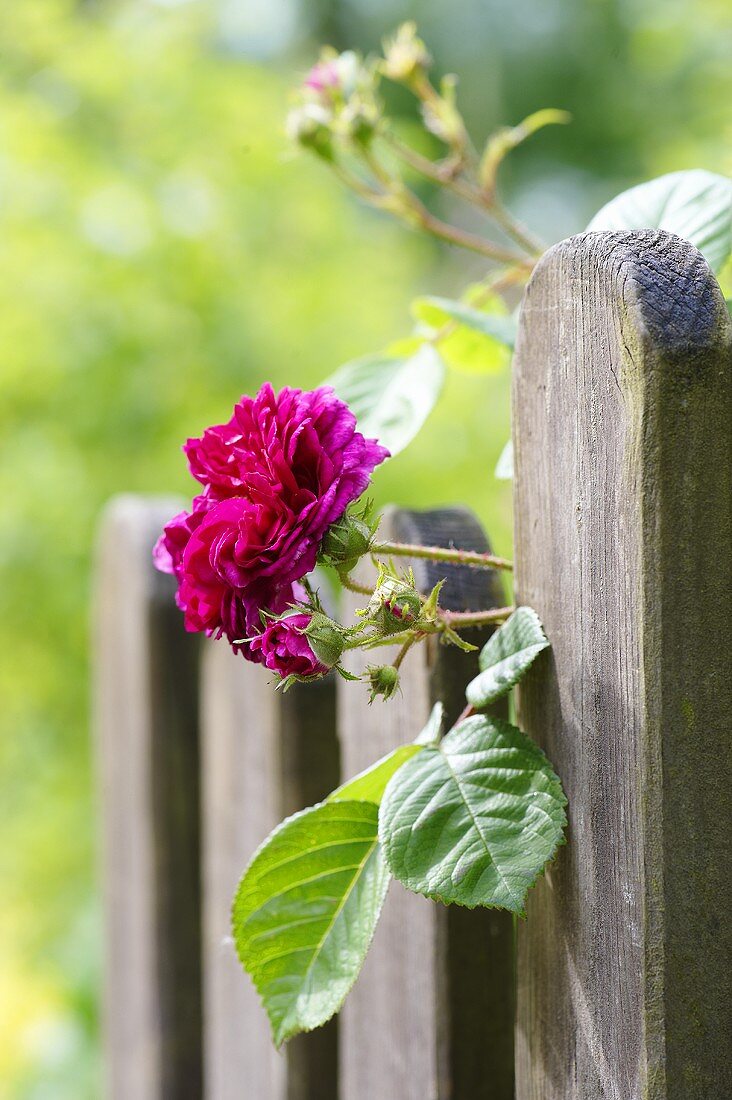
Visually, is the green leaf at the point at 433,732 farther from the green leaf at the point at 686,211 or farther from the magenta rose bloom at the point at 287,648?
the green leaf at the point at 686,211

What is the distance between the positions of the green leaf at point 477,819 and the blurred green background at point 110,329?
1.48 m

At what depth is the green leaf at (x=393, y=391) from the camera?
0.63 meters

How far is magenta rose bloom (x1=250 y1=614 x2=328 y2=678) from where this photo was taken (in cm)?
46

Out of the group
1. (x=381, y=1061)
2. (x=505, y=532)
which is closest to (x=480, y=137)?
(x=505, y=532)

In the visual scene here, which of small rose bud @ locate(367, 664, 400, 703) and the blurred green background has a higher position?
the blurred green background

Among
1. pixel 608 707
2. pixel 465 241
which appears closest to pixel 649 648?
pixel 608 707

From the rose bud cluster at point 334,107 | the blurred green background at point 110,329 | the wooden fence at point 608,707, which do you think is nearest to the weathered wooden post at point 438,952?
the wooden fence at point 608,707

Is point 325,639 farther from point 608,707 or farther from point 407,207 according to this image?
point 407,207

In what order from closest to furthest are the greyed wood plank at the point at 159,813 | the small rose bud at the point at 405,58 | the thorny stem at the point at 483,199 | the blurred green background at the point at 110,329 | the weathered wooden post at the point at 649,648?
the weathered wooden post at the point at 649,648 → the thorny stem at the point at 483,199 → the small rose bud at the point at 405,58 → the greyed wood plank at the point at 159,813 → the blurred green background at the point at 110,329

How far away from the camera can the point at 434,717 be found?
23.0 inches

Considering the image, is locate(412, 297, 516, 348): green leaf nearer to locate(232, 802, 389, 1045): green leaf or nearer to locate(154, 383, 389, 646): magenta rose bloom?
locate(154, 383, 389, 646): magenta rose bloom

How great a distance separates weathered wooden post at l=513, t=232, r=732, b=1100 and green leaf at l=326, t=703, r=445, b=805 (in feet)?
0.31

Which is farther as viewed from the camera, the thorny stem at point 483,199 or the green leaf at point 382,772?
the thorny stem at point 483,199

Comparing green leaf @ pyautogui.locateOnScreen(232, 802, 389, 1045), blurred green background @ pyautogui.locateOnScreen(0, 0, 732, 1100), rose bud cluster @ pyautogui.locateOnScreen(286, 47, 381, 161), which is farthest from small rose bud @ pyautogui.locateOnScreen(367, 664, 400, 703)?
blurred green background @ pyautogui.locateOnScreen(0, 0, 732, 1100)
